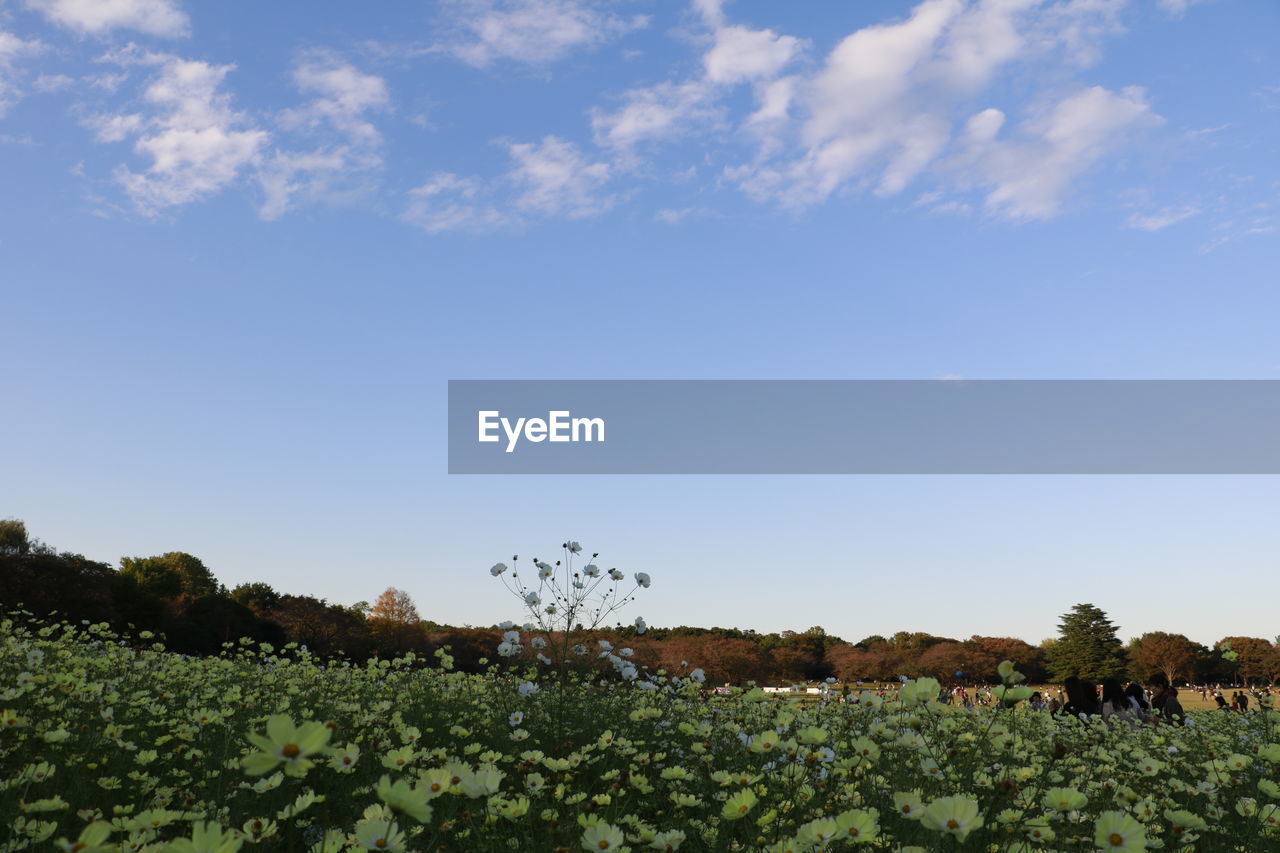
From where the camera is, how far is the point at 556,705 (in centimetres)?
790

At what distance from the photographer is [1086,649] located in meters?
79.1

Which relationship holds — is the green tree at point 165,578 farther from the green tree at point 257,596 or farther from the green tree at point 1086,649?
the green tree at point 1086,649

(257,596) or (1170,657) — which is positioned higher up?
(257,596)

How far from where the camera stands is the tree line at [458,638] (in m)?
29.8

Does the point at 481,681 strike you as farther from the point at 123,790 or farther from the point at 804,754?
the point at 804,754

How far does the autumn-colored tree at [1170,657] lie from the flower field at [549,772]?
9135 centimetres

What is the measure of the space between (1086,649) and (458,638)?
64.3m

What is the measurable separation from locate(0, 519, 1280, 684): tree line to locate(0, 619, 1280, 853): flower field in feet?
3.34

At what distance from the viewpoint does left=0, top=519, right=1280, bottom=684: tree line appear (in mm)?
29797

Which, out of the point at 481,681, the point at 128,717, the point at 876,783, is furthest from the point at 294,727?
the point at 481,681

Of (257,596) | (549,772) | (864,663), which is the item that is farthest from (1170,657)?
(549,772)

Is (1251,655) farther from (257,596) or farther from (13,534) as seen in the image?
(13,534)

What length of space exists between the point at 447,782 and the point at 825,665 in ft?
251

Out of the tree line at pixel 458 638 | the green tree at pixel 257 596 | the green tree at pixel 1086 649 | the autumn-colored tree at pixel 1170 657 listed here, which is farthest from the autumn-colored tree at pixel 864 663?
the green tree at pixel 257 596
